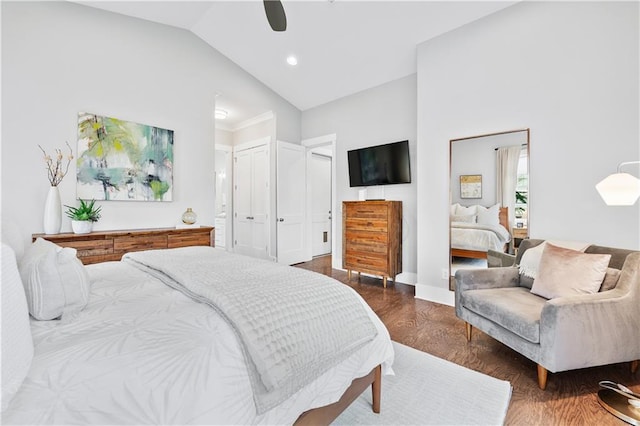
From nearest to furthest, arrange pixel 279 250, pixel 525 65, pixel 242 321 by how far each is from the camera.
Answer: pixel 242 321
pixel 525 65
pixel 279 250

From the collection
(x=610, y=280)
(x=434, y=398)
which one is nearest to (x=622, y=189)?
(x=610, y=280)

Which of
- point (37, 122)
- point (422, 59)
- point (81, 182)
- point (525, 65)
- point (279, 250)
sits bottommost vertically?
point (279, 250)

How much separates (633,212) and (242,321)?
3.08 m

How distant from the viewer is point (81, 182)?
10.3ft

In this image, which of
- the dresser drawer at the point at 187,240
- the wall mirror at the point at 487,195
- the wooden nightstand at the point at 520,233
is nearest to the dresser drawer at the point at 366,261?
the wall mirror at the point at 487,195

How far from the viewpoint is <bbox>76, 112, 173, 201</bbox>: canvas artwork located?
3.16 m

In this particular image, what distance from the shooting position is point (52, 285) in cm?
102

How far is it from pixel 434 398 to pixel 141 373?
5.25 feet

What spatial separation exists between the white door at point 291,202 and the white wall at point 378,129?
617 mm

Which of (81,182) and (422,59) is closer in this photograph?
(81,182)

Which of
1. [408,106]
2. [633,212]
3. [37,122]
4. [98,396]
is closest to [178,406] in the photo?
[98,396]

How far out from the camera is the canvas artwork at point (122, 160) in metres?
3.16

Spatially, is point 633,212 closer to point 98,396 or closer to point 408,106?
point 408,106

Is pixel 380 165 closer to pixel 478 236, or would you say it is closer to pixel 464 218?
pixel 464 218
